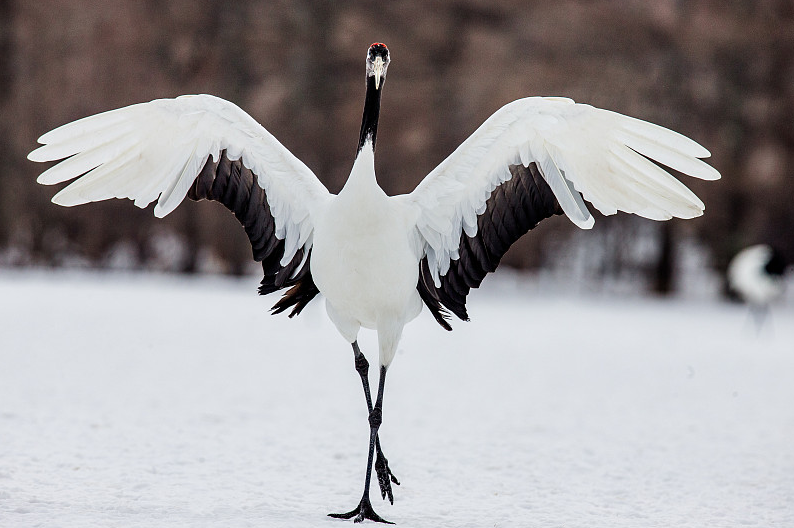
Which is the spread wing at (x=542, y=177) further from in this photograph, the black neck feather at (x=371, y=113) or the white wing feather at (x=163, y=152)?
the white wing feather at (x=163, y=152)

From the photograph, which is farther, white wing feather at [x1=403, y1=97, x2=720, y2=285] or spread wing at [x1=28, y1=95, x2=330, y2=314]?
spread wing at [x1=28, y1=95, x2=330, y2=314]

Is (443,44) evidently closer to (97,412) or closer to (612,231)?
(612,231)

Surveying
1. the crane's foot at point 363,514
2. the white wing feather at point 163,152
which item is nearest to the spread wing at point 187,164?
the white wing feather at point 163,152

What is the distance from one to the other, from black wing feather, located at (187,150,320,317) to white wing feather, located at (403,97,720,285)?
835 millimetres

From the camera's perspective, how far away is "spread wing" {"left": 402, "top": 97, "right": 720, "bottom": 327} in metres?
4.50

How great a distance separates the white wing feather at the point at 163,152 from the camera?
15.4ft

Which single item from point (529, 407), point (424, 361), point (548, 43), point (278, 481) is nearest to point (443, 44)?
point (548, 43)

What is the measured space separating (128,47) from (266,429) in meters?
17.9

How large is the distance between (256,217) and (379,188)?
89cm

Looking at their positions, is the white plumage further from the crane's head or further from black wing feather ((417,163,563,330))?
the crane's head

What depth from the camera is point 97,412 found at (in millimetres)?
7047

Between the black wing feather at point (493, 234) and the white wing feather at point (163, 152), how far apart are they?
2.67 ft

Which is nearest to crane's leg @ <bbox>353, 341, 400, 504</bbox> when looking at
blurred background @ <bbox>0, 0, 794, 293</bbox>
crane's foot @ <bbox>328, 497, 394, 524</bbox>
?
crane's foot @ <bbox>328, 497, 394, 524</bbox>

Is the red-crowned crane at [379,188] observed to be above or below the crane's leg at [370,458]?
above
